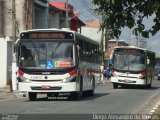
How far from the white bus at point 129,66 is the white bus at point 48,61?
66.2 feet

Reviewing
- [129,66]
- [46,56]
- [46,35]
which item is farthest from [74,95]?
[129,66]

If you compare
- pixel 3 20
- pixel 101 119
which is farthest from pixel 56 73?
pixel 3 20

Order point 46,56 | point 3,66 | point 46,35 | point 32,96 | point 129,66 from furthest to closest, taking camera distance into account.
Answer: point 129,66 → point 3,66 → point 32,96 → point 46,35 → point 46,56

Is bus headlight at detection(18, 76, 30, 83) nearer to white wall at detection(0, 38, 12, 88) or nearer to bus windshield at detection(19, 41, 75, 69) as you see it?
bus windshield at detection(19, 41, 75, 69)

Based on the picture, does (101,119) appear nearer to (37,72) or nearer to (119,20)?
(119,20)

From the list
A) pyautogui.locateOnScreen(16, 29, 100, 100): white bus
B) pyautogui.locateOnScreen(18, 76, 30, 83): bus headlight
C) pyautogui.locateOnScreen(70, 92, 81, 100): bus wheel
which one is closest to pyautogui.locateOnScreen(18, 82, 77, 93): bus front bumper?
pyautogui.locateOnScreen(16, 29, 100, 100): white bus

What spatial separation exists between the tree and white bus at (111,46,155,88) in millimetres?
33776

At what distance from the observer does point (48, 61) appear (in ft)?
85.3

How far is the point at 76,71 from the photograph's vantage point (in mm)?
26141

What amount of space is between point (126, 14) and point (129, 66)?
113ft

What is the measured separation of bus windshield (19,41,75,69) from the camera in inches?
1022

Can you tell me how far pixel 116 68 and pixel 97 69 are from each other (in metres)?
11.6

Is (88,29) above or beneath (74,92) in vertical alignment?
above

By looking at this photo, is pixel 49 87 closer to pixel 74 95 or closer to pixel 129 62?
pixel 74 95
